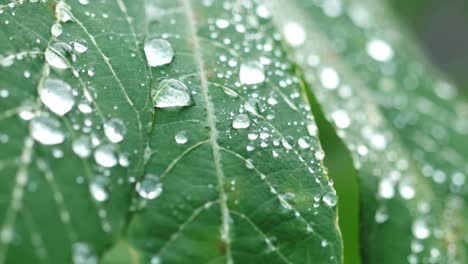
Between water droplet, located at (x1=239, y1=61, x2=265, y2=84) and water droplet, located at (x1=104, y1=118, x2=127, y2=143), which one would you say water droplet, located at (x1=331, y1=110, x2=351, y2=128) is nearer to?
water droplet, located at (x1=239, y1=61, x2=265, y2=84)

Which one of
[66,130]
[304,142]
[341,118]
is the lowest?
[341,118]

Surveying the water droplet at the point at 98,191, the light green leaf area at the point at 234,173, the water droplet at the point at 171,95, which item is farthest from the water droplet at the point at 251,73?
the water droplet at the point at 98,191

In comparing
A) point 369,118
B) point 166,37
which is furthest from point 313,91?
point 166,37

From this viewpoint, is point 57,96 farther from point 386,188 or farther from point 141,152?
point 386,188

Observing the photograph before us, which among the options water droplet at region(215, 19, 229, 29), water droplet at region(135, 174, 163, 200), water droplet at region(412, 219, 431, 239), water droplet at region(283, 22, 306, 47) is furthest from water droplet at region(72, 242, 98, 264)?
water droplet at region(283, 22, 306, 47)

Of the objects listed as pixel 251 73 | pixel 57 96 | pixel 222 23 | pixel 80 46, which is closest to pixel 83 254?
Answer: pixel 57 96
